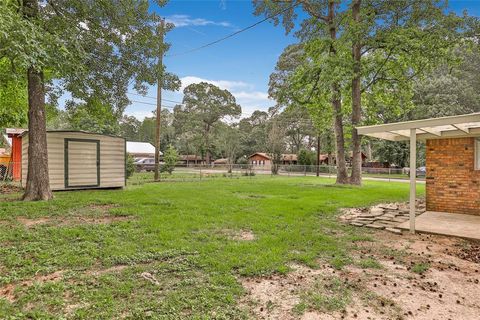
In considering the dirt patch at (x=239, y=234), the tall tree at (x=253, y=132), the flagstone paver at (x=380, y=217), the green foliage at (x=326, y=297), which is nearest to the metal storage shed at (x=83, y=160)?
the dirt patch at (x=239, y=234)

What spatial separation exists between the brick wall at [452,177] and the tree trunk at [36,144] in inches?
398

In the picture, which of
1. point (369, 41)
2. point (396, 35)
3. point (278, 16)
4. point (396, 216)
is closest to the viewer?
point (396, 216)

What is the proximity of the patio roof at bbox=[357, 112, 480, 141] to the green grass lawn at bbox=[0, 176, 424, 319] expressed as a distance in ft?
6.97

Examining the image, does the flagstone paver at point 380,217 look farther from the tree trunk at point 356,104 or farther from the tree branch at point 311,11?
the tree branch at point 311,11

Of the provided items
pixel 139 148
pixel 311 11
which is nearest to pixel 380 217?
pixel 311 11

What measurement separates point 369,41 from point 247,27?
5481 millimetres

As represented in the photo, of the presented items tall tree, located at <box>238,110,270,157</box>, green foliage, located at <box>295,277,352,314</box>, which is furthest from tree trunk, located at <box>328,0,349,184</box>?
tall tree, located at <box>238,110,270,157</box>

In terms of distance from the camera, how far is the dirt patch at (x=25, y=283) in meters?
2.75

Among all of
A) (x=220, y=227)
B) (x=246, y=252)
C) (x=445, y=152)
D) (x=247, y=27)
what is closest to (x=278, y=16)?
(x=247, y=27)

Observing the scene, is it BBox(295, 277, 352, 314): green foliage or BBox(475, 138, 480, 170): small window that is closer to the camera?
BBox(295, 277, 352, 314): green foliage

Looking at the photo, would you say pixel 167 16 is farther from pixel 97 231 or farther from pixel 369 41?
pixel 97 231

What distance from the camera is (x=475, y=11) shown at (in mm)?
12242

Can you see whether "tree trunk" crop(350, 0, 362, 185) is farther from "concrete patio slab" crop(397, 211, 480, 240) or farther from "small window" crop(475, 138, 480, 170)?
"concrete patio slab" crop(397, 211, 480, 240)

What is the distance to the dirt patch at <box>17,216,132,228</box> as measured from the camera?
5.38 metres
